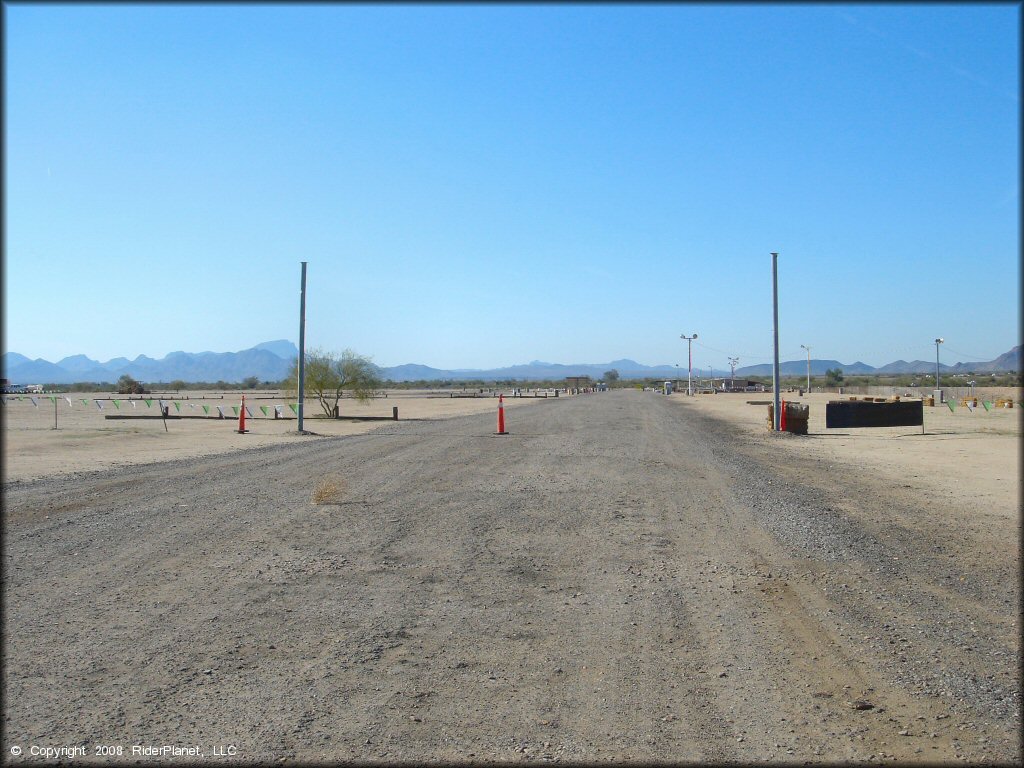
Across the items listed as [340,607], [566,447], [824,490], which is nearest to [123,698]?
[340,607]

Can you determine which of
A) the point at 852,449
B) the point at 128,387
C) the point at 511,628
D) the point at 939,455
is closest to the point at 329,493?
Answer: the point at 511,628

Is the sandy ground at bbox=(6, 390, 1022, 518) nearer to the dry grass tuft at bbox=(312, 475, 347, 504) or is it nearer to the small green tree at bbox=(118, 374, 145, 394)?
the dry grass tuft at bbox=(312, 475, 347, 504)

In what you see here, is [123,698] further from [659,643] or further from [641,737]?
[659,643]

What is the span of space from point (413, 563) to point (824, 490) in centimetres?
856

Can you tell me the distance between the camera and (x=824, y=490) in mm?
13430

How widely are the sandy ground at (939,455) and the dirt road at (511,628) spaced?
157 centimetres

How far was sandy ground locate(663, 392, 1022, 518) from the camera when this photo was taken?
1280 cm

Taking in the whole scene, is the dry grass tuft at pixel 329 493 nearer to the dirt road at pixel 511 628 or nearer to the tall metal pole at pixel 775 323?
the dirt road at pixel 511 628

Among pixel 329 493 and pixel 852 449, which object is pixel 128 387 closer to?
pixel 852 449

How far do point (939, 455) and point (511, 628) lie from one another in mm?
17238

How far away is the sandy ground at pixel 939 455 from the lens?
12805 mm

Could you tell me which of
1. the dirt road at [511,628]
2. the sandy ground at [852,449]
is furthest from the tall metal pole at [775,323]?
the dirt road at [511,628]

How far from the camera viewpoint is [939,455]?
19281 millimetres

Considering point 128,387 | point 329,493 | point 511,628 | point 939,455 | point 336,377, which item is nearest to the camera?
point 511,628
